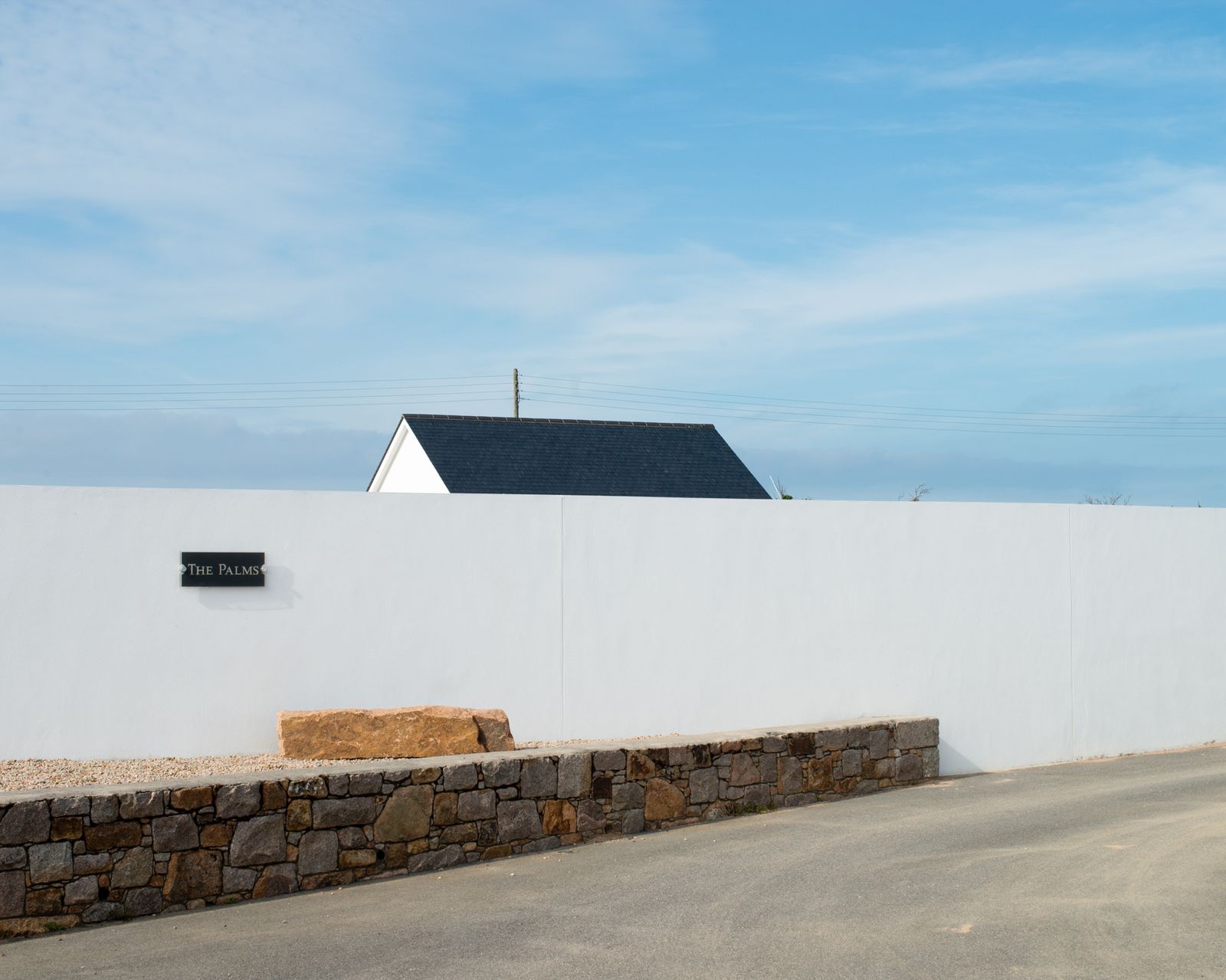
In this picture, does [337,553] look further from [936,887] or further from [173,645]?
[936,887]

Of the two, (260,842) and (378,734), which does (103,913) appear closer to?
(260,842)

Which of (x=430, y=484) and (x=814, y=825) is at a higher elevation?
(x=430, y=484)

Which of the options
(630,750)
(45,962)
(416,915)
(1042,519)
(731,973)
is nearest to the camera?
(731,973)

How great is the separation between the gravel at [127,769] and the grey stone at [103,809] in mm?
907

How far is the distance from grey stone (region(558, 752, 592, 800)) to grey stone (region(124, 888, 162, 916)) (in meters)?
3.33

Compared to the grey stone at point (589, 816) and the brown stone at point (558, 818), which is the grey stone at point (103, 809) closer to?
the brown stone at point (558, 818)

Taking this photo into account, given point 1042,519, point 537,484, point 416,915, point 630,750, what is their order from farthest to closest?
1. point 537,484
2. point 1042,519
3. point 630,750
4. point 416,915

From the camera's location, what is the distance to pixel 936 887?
352 inches

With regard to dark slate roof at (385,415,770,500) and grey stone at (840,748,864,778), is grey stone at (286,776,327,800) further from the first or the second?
dark slate roof at (385,415,770,500)

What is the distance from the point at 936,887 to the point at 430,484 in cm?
1923

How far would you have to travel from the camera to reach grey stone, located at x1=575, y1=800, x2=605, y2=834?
10.6 metres

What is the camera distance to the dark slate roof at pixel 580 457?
87.2ft

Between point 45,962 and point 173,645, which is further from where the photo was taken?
point 173,645

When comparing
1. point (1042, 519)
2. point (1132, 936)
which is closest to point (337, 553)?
point (1132, 936)
